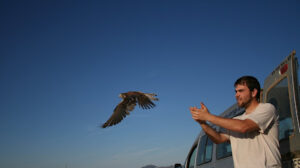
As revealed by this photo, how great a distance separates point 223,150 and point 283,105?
1.74 m

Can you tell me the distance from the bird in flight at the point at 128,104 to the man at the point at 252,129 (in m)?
5.08

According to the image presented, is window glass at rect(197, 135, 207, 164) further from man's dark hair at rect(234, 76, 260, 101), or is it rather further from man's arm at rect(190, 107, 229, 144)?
man's dark hair at rect(234, 76, 260, 101)

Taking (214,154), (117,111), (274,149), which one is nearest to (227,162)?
(214,154)

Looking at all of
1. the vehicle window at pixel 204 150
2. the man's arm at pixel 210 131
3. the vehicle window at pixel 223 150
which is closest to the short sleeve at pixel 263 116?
the man's arm at pixel 210 131

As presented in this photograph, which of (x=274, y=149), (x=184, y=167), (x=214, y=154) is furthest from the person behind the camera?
(x=184, y=167)

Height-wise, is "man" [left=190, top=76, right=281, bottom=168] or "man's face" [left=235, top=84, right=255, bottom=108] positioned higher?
"man's face" [left=235, top=84, right=255, bottom=108]

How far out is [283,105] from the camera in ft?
11.2

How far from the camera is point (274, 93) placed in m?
3.58

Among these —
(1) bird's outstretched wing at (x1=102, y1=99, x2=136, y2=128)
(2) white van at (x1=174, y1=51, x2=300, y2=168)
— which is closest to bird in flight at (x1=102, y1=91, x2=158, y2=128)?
(1) bird's outstretched wing at (x1=102, y1=99, x2=136, y2=128)

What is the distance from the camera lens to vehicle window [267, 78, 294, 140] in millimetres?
3238

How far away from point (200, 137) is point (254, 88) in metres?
3.81

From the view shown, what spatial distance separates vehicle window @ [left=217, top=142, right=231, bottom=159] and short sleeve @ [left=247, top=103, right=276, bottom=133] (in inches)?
84.5

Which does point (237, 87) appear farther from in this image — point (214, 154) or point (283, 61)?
point (214, 154)

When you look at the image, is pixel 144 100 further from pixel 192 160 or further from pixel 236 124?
pixel 236 124
